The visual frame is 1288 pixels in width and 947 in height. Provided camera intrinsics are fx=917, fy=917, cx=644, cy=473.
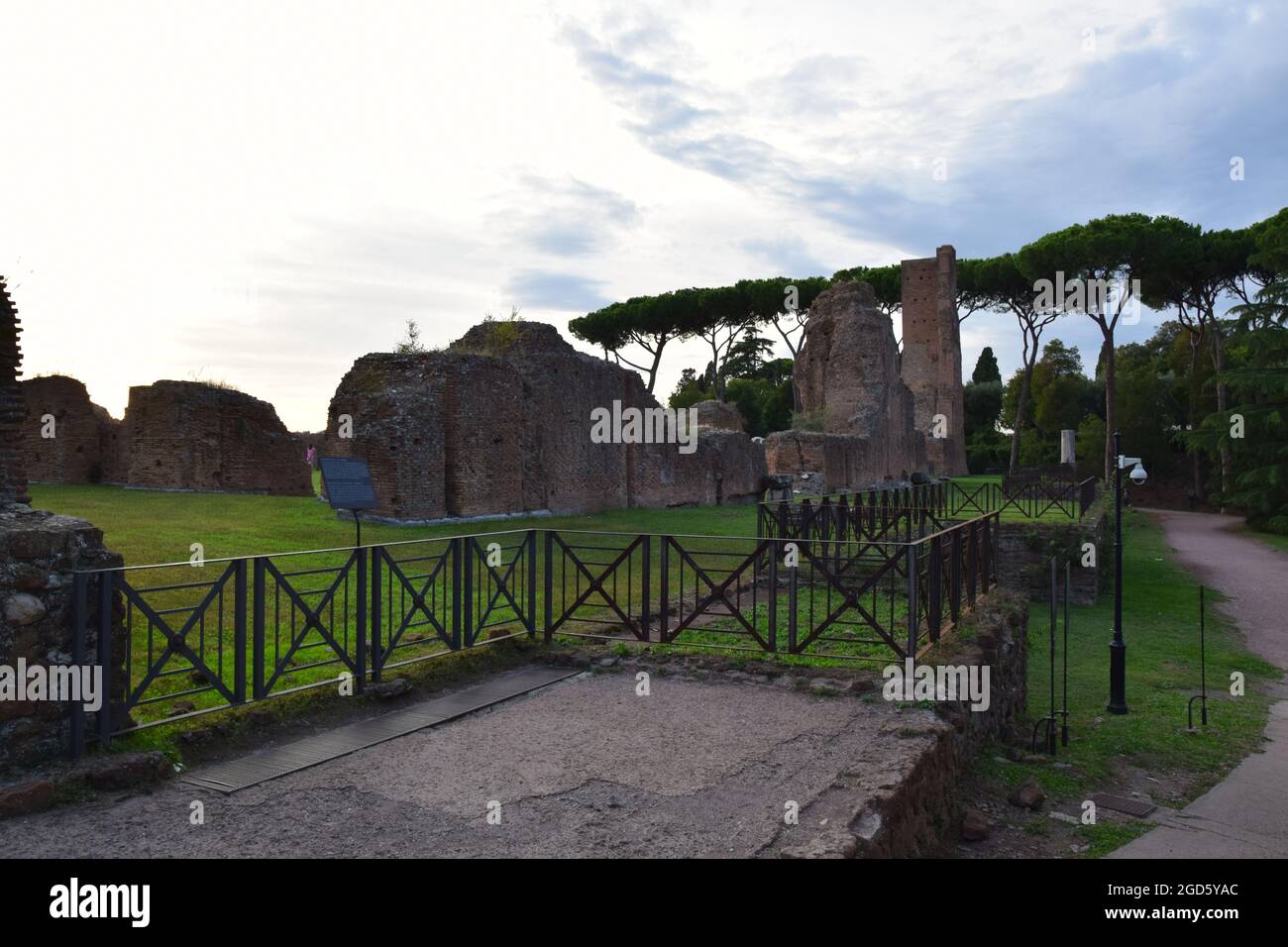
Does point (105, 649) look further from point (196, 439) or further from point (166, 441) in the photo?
point (166, 441)

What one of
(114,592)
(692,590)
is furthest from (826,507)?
(114,592)

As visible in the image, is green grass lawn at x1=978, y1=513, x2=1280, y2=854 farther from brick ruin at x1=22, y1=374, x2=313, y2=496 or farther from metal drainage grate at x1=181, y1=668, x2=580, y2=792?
brick ruin at x1=22, y1=374, x2=313, y2=496

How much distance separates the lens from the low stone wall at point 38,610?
13.3 ft

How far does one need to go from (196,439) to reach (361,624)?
16.3 meters

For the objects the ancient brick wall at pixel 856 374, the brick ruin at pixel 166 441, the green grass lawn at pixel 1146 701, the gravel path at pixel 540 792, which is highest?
the ancient brick wall at pixel 856 374

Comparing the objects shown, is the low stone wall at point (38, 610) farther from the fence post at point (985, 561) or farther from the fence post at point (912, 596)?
the fence post at point (985, 561)

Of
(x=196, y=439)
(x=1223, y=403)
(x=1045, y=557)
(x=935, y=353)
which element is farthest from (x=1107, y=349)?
(x=196, y=439)

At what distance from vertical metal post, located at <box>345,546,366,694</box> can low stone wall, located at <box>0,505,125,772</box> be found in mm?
1522

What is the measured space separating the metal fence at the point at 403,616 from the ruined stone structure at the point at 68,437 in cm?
1432

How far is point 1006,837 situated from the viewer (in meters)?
5.22

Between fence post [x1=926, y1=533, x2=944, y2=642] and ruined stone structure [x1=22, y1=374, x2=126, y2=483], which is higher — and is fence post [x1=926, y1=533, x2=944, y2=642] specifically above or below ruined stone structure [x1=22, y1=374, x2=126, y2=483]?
below

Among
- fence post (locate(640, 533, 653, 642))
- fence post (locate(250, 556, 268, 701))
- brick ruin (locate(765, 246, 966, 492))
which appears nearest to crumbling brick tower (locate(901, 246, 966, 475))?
brick ruin (locate(765, 246, 966, 492))

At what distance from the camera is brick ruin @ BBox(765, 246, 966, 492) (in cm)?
2914

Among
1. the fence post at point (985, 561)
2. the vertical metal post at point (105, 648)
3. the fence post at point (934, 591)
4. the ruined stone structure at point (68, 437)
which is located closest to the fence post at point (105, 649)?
the vertical metal post at point (105, 648)
